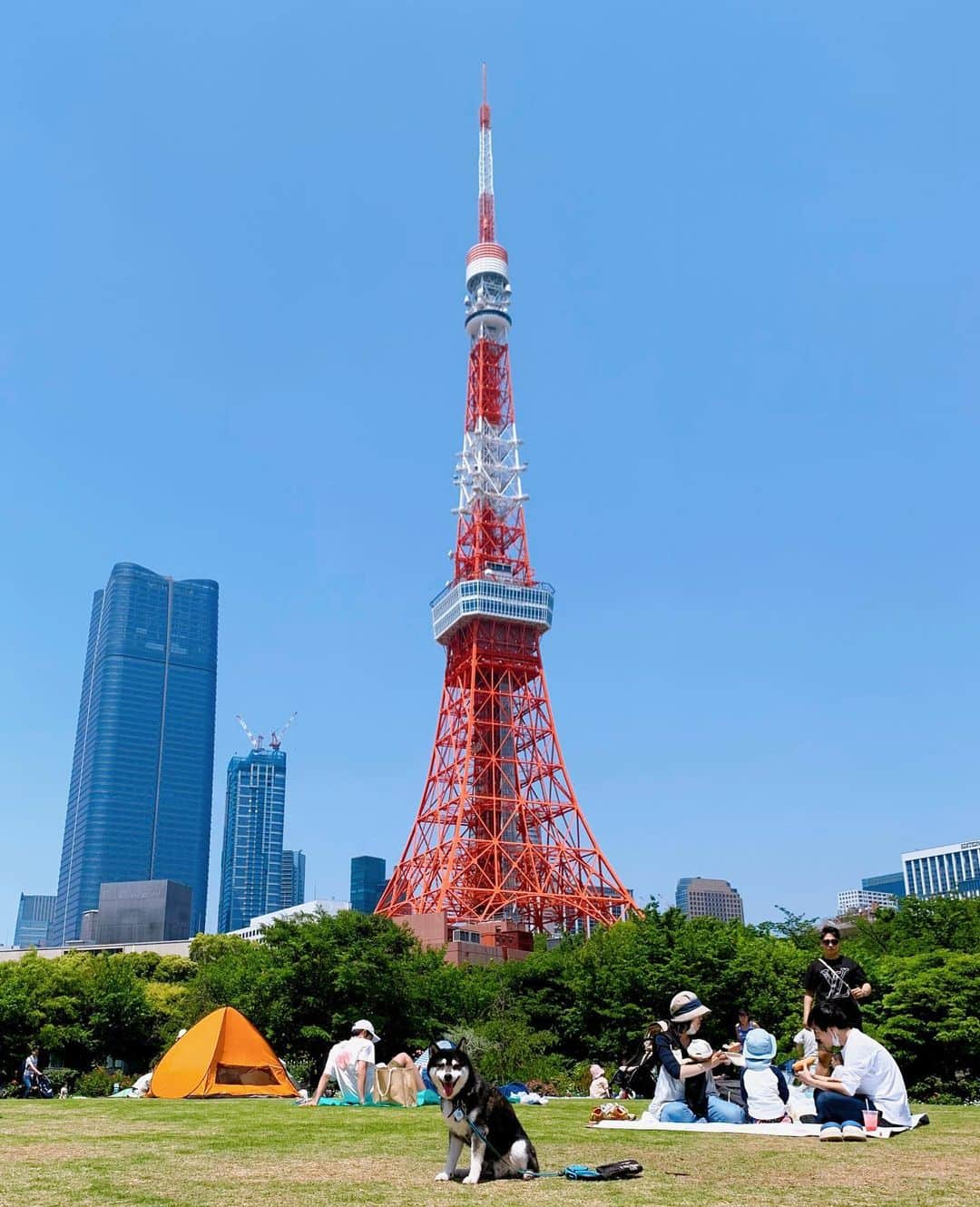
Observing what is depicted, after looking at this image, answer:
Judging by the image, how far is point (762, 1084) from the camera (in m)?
11.1

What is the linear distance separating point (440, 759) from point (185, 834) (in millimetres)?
145001

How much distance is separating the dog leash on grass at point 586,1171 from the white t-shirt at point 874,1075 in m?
2.27

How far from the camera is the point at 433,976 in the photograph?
1265 inches

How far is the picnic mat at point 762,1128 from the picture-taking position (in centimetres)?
960

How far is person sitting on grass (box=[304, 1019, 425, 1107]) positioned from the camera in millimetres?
16109

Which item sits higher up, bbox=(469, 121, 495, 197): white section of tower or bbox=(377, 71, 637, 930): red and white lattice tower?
bbox=(469, 121, 495, 197): white section of tower

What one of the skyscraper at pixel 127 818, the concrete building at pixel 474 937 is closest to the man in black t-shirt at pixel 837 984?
the concrete building at pixel 474 937

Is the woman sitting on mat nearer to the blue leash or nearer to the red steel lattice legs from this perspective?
the blue leash

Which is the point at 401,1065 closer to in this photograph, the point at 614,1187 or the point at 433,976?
the point at 614,1187

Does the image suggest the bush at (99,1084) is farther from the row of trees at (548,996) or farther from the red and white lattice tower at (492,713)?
the red and white lattice tower at (492,713)

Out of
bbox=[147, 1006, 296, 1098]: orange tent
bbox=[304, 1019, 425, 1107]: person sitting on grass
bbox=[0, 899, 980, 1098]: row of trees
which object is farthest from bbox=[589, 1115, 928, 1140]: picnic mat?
bbox=[0, 899, 980, 1098]: row of trees

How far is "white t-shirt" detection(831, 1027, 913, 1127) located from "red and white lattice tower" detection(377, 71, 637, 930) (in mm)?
46239

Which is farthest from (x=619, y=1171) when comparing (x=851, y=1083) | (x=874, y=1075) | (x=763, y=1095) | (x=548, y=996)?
(x=548, y=996)

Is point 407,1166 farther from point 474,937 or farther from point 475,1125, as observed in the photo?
point 474,937
